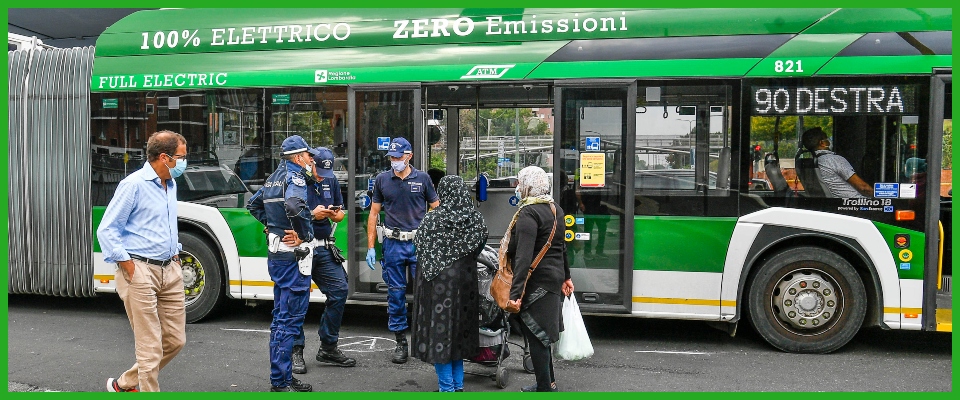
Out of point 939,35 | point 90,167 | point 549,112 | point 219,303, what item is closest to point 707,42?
point 939,35

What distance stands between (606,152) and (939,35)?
9.29ft

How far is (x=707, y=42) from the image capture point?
6902 mm

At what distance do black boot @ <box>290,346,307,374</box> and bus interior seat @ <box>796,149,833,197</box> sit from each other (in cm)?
434

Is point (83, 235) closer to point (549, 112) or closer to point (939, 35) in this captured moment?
point (549, 112)

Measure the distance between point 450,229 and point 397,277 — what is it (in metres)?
1.65

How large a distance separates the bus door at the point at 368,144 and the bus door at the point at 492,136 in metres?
1.50

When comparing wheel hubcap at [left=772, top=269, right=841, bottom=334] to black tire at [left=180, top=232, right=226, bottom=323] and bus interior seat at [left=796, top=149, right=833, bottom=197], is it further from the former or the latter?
black tire at [left=180, top=232, right=226, bottom=323]

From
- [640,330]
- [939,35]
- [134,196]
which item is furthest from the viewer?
[640,330]

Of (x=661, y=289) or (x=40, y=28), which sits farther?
(x=40, y=28)

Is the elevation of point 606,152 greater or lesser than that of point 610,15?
lesser

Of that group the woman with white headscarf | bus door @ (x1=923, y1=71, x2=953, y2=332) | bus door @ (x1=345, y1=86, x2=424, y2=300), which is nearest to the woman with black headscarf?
the woman with white headscarf

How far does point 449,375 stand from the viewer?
→ 5.37 metres

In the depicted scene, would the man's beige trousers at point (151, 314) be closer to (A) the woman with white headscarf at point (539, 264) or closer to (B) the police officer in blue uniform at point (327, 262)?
(B) the police officer in blue uniform at point (327, 262)

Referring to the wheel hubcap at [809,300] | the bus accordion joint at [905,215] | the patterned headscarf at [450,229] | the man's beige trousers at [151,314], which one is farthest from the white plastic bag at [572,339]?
the bus accordion joint at [905,215]
